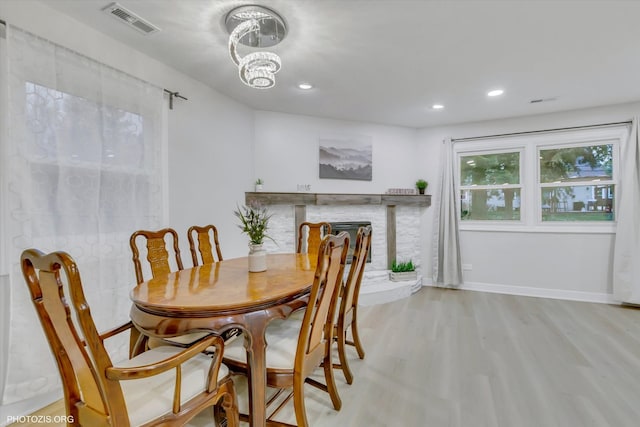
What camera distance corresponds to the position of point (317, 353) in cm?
158

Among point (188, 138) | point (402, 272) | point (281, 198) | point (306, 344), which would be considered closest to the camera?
point (306, 344)

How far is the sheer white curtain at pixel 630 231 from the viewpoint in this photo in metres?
3.60

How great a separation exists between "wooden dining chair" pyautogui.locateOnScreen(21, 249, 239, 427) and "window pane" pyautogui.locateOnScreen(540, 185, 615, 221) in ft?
15.1

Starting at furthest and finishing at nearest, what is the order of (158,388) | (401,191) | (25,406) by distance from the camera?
(401,191) → (25,406) → (158,388)

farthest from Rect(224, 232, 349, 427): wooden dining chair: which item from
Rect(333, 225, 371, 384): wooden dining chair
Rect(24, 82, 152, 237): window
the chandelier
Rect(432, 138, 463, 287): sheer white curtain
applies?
Rect(432, 138, 463, 287): sheer white curtain

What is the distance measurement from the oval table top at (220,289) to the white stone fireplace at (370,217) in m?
1.85

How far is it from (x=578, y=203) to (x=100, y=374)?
17.0 ft

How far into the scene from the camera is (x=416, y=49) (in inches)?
95.0

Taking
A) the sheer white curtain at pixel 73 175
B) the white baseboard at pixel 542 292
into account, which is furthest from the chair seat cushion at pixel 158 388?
the white baseboard at pixel 542 292

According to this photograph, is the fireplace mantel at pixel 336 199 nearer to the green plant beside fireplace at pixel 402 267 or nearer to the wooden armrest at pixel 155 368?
the green plant beside fireplace at pixel 402 267

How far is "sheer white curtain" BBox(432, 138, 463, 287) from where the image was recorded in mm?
4461

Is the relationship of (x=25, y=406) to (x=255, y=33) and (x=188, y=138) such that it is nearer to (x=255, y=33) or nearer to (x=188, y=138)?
(x=188, y=138)

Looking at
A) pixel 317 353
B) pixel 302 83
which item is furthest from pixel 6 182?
pixel 302 83

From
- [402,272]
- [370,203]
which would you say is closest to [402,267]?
[402,272]
